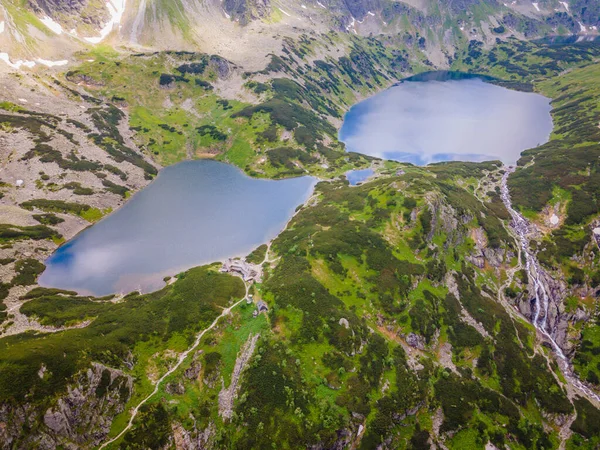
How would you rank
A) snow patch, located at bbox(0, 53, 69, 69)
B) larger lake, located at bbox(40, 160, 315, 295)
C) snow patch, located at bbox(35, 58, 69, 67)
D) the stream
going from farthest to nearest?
snow patch, located at bbox(35, 58, 69, 67)
snow patch, located at bbox(0, 53, 69, 69)
larger lake, located at bbox(40, 160, 315, 295)
the stream

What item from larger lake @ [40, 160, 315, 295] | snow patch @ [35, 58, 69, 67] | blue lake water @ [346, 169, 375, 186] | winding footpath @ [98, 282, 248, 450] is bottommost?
blue lake water @ [346, 169, 375, 186]

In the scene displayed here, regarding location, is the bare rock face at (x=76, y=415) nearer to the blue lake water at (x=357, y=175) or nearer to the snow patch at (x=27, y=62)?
the blue lake water at (x=357, y=175)

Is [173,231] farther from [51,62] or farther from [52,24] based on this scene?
[52,24]

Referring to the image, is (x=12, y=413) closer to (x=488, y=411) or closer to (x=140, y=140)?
(x=488, y=411)

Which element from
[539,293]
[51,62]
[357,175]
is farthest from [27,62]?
[539,293]

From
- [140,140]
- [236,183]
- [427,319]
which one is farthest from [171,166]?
[427,319]

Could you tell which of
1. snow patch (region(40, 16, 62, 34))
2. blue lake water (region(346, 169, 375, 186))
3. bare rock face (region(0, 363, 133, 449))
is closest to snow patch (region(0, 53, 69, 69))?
snow patch (region(40, 16, 62, 34))

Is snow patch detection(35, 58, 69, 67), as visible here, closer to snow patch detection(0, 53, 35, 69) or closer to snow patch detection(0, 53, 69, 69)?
snow patch detection(0, 53, 69, 69)

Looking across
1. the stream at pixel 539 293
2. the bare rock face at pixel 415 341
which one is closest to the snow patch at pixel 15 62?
the bare rock face at pixel 415 341
